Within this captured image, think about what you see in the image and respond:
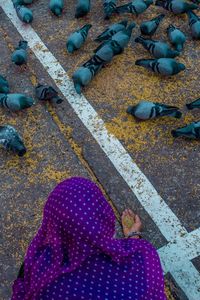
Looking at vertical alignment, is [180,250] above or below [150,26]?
below

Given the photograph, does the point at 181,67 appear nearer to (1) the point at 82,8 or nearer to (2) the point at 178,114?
(2) the point at 178,114

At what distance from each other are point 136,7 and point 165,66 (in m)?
1.04

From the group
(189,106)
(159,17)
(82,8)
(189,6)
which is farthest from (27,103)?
(189,6)

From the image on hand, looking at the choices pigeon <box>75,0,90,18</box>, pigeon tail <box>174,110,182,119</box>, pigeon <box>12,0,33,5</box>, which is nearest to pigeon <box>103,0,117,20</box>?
pigeon <box>75,0,90,18</box>

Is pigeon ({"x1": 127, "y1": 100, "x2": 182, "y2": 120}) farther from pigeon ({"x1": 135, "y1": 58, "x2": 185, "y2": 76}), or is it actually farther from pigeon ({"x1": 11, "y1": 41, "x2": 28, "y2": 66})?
pigeon ({"x1": 11, "y1": 41, "x2": 28, "y2": 66})

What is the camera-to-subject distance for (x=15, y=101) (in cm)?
483

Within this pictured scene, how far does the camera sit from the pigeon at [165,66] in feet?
16.6

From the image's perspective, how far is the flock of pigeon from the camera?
4.66m

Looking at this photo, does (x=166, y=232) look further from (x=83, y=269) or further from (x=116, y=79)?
(x=116, y=79)

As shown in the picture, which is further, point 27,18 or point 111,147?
point 27,18

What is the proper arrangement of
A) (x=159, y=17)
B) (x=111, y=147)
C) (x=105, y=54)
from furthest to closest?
(x=159, y=17)
(x=105, y=54)
(x=111, y=147)

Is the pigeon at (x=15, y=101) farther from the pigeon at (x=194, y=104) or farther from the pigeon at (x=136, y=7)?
the pigeon at (x=136, y=7)

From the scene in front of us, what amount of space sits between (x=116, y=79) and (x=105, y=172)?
4.16 ft

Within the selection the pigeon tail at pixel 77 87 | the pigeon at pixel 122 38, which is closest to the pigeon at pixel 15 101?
the pigeon tail at pixel 77 87
